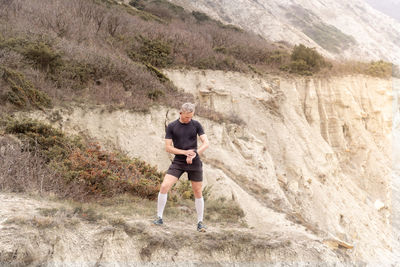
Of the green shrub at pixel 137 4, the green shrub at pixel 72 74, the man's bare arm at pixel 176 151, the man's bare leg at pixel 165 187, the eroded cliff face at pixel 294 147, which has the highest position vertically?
the man's bare arm at pixel 176 151

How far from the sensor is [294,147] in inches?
612

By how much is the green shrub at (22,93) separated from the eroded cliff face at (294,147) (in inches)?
30.0

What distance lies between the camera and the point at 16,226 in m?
3.74

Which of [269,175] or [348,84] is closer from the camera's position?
[269,175]

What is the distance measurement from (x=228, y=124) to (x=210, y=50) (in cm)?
826

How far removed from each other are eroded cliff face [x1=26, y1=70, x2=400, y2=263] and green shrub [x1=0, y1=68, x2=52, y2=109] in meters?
0.76

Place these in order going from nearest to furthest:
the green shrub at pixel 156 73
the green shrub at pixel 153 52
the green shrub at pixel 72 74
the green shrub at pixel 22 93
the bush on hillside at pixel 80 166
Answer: the bush on hillside at pixel 80 166 < the green shrub at pixel 22 93 < the green shrub at pixel 72 74 < the green shrub at pixel 156 73 < the green shrub at pixel 153 52

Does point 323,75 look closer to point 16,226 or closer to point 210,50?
point 210,50

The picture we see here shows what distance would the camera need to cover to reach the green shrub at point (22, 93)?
8.06 m

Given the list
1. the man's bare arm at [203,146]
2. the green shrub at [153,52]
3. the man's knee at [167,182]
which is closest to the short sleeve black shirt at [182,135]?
the man's bare arm at [203,146]

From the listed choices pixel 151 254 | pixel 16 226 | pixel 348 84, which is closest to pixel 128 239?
pixel 151 254

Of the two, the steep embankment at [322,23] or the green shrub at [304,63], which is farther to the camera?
the steep embankment at [322,23]

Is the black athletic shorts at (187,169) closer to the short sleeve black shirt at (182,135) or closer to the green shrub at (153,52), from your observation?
the short sleeve black shirt at (182,135)

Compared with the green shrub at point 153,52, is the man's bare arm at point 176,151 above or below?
above
